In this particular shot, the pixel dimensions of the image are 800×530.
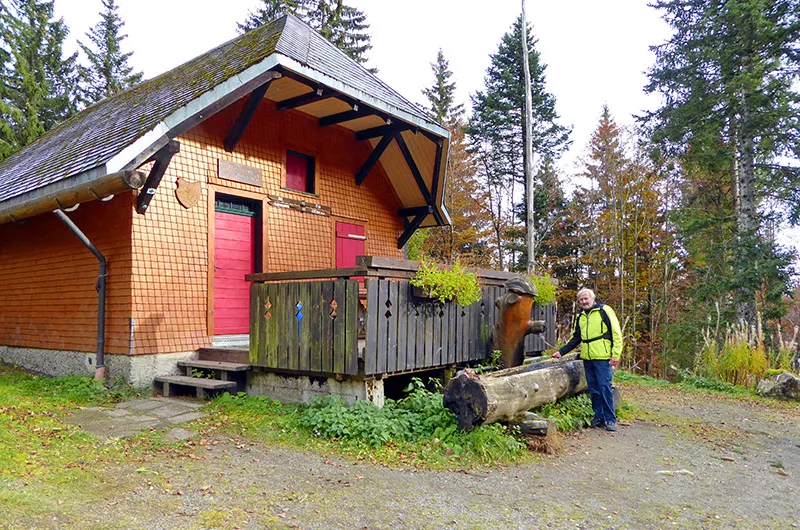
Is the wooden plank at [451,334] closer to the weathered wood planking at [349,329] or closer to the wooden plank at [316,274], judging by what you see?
the weathered wood planking at [349,329]

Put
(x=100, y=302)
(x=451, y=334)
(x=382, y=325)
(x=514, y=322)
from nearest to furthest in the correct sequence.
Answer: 1. (x=382, y=325)
2. (x=451, y=334)
3. (x=514, y=322)
4. (x=100, y=302)

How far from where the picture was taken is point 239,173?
→ 866cm

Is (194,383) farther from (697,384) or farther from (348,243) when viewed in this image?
(697,384)

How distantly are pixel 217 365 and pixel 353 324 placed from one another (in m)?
2.51

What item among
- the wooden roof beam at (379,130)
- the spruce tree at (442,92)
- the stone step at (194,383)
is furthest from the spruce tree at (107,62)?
the stone step at (194,383)

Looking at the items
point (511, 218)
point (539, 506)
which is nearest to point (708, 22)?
point (511, 218)

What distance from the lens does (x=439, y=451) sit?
4777 millimetres

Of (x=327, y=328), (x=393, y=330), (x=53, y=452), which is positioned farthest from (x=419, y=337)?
(x=53, y=452)

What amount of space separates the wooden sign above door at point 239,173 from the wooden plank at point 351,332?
161 inches

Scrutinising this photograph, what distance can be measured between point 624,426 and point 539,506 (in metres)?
3.37

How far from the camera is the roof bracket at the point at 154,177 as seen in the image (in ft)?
23.3

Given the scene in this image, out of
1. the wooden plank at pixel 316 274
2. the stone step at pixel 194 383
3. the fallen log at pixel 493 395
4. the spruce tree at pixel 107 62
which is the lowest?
the stone step at pixel 194 383

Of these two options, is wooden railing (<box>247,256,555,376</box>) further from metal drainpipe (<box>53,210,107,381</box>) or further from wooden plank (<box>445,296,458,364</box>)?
metal drainpipe (<box>53,210,107,381</box>)

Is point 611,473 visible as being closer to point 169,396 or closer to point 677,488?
point 677,488
